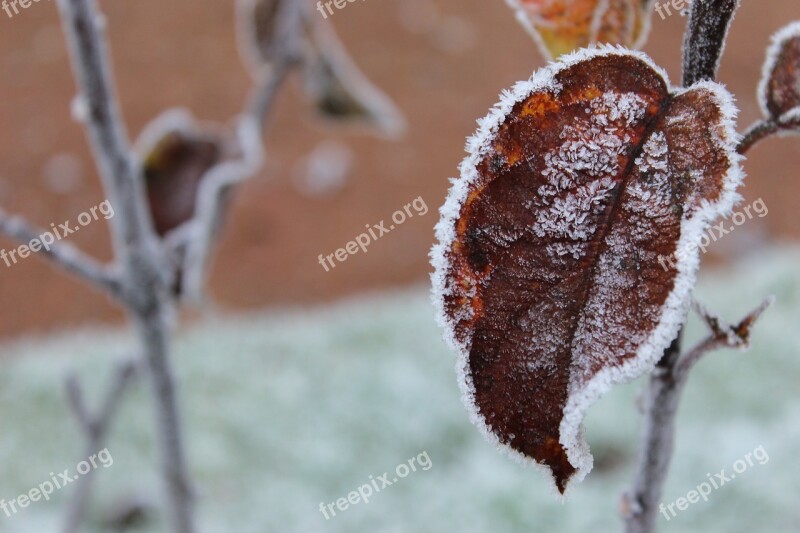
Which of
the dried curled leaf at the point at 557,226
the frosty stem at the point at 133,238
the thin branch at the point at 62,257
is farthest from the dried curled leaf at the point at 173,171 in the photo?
the dried curled leaf at the point at 557,226

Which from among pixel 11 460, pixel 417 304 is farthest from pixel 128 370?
pixel 417 304

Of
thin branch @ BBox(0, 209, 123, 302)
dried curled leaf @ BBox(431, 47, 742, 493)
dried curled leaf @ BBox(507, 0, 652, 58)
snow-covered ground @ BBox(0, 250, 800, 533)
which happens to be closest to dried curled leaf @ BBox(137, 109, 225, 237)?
thin branch @ BBox(0, 209, 123, 302)

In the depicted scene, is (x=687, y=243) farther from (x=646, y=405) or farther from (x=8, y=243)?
(x=8, y=243)

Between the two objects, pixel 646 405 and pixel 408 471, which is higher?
pixel 408 471

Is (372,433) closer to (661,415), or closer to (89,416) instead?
(89,416)

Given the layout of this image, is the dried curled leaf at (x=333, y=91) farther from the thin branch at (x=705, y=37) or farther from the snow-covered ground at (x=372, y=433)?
the snow-covered ground at (x=372, y=433)
